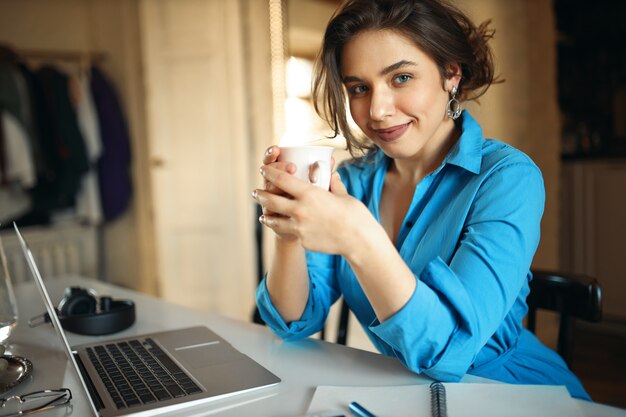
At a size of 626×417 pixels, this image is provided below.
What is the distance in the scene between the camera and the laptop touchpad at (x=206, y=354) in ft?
2.89

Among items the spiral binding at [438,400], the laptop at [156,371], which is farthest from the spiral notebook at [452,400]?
the laptop at [156,371]

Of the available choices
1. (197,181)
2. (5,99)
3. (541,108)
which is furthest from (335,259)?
(5,99)

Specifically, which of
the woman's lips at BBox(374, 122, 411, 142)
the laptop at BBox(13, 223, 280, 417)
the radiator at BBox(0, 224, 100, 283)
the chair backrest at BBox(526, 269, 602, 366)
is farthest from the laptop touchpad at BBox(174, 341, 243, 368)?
the radiator at BBox(0, 224, 100, 283)

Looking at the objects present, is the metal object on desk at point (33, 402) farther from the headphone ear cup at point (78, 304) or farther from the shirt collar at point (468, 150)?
the shirt collar at point (468, 150)

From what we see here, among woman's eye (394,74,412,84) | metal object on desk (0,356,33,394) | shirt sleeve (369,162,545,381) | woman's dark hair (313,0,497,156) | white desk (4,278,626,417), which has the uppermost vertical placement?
woman's dark hair (313,0,497,156)

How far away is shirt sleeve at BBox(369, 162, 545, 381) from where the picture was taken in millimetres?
773

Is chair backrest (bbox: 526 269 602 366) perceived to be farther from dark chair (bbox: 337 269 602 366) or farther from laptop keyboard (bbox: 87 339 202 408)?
laptop keyboard (bbox: 87 339 202 408)

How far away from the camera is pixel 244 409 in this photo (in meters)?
0.72

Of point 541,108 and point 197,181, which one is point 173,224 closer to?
point 197,181

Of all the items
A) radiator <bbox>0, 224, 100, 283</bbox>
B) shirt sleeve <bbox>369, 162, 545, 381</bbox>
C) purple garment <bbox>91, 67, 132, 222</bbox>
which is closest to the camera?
shirt sleeve <bbox>369, 162, 545, 381</bbox>

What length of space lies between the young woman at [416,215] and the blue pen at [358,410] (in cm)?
13

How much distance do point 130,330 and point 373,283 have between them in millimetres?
583

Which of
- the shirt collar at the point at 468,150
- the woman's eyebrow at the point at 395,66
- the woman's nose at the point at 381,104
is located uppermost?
the woman's eyebrow at the point at 395,66

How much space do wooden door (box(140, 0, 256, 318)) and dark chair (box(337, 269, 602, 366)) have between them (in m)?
2.50
